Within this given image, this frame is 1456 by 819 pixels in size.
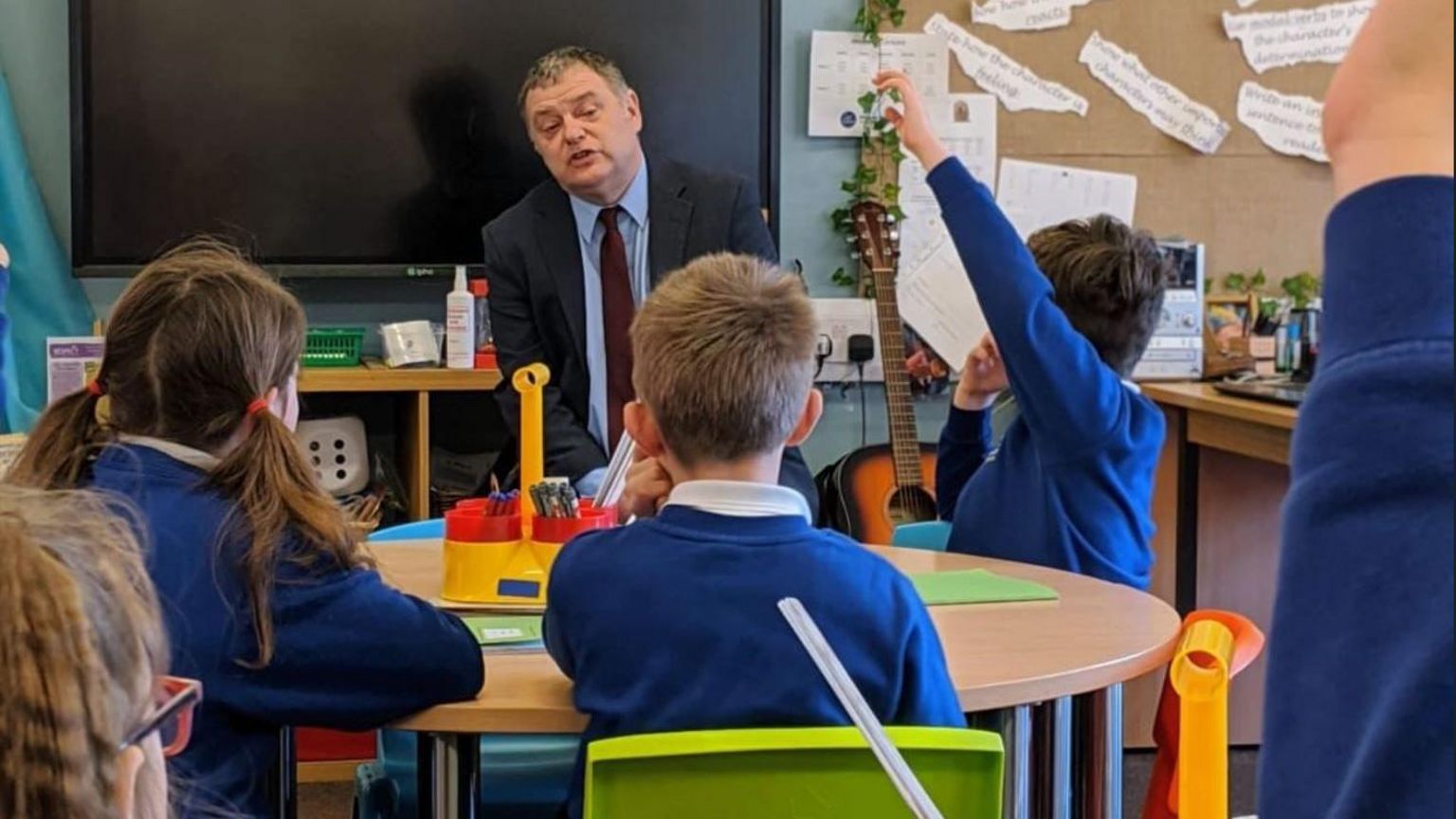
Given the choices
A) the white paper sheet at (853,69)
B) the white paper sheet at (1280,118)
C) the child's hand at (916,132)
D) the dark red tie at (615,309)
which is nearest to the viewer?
the child's hand at (916,132)

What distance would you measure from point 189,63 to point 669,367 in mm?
2202

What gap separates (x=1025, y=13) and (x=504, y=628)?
2.53 m

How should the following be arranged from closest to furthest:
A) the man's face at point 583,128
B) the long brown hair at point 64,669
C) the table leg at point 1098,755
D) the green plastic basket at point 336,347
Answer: the long brown hair at point 64,669
the table leg at point 1098,755
the man's face at point 583,128
the green plastic basket at point 336,347

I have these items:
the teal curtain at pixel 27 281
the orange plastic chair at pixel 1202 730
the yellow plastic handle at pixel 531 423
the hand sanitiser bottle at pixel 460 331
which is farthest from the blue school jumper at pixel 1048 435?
the teal curtain at pixel 27 281

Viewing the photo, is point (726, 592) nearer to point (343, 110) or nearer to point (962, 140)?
point (343, 110)

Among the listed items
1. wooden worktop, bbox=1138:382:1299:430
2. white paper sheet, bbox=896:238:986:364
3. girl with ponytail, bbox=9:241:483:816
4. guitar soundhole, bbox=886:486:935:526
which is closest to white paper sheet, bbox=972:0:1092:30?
white paper sheet, bbox=896:238:986:364

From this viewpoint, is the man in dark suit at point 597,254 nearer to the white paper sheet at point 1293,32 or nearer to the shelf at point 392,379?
the shelf at point 392,379

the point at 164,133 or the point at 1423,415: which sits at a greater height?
the point at 164,133

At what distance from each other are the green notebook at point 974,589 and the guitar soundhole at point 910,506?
4.51 feet

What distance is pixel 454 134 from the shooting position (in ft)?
11.5

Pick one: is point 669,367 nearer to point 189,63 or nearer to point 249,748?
point 249,748

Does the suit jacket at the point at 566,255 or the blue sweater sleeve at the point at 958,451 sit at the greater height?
the suit jacket at the point at 566,255

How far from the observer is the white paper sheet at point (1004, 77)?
148 inches

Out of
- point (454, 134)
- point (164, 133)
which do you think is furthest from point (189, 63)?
point (454, 134)
